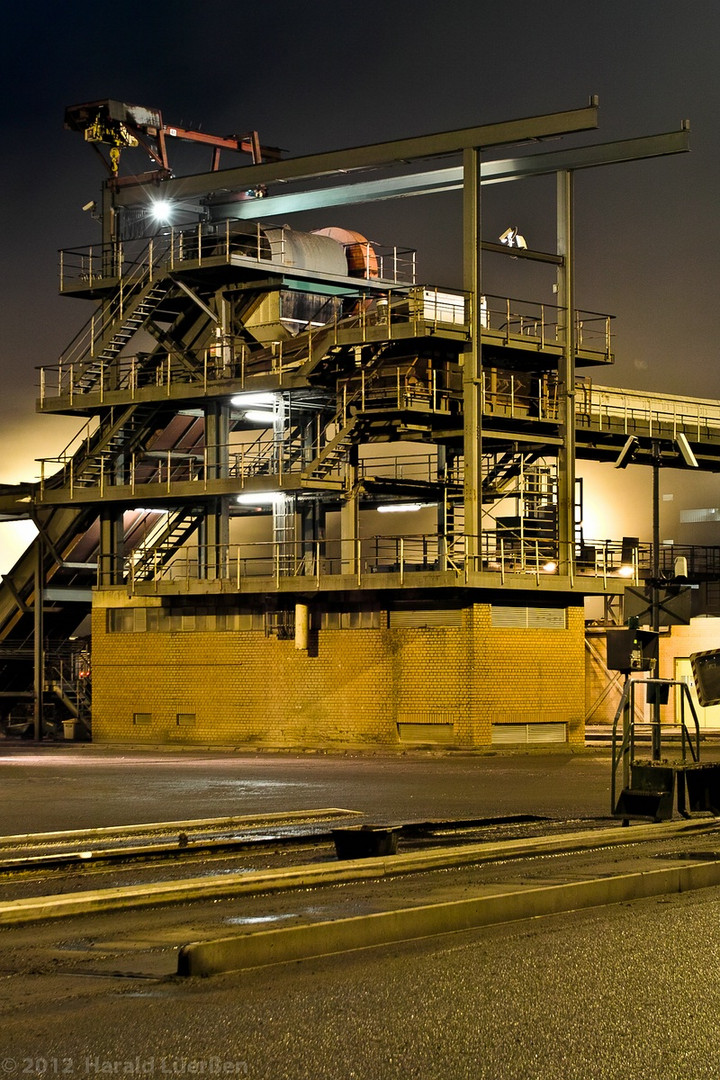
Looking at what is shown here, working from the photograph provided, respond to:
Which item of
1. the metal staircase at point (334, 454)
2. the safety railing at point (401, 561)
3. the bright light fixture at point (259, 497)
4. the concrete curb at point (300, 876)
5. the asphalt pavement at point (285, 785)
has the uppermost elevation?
the metal staircase at point (334, 454)

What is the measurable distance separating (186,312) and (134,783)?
63.5 ft

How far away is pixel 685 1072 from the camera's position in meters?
6.25

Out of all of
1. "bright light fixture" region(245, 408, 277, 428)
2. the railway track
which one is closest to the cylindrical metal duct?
"bright light fixture" region(245, 408, 277, 428)

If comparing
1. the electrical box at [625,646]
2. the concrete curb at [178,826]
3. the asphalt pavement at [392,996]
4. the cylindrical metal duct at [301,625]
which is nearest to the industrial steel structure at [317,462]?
the cylindrical metal duct at [301,625]

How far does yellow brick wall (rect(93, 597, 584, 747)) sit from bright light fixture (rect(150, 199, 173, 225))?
11158 millimetres

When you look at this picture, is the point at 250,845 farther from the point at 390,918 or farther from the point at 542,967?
the point at 542,967

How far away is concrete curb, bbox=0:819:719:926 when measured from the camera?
9859mm

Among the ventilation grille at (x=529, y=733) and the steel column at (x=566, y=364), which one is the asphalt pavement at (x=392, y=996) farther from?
the steel column at (x=566, y=364)

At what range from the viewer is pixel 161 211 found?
40.0 m

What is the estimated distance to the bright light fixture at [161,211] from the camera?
130 feet

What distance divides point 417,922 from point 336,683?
25917mm

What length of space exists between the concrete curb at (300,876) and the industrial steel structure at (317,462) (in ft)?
60.1

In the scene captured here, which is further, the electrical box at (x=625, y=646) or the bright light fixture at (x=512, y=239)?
the bright light fixture at (x=512, y=239)

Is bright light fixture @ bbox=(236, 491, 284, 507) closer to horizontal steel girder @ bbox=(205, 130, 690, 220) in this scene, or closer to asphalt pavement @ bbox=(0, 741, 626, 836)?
asphalt pavement @ bbox=(0, 741, 626, 836)
